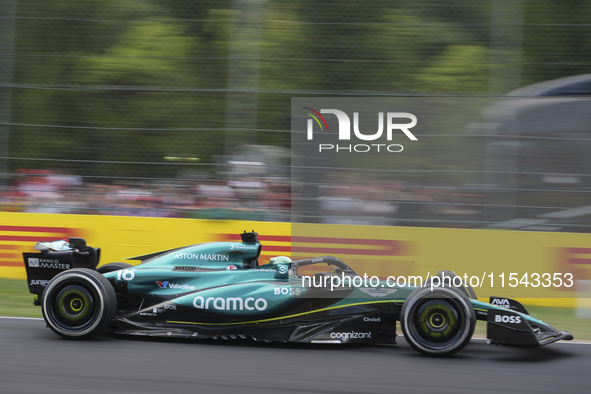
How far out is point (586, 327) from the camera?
6348mm

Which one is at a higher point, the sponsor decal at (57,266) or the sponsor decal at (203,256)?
the sponsor decal at (203,256)

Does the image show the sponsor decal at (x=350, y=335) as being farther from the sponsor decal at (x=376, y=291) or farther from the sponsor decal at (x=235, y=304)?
the sponsor decal at (x=235, y=304)

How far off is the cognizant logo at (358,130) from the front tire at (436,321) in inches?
126

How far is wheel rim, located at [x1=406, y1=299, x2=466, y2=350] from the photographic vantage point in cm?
467

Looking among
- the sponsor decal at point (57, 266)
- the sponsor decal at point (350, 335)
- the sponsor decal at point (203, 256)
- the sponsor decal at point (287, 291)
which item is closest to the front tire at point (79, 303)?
the sponsor decal at point (57, 266)

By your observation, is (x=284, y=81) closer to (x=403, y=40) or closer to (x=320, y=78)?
(x=320, y=78)

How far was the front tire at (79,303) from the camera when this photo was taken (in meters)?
4.88

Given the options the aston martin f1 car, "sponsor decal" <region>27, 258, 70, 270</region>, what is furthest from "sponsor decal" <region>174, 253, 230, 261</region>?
"sponsor decal" <region>27, 258, 70, 270</region>

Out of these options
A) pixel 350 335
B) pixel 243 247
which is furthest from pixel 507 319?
pixel 243 247

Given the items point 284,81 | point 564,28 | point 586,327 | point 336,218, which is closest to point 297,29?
point 284,81

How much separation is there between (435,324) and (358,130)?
3584mm

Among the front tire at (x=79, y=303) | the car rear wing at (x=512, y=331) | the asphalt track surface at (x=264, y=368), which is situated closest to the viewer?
the asphalt track surface at (x=264, y=368)

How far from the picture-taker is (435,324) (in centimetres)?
472

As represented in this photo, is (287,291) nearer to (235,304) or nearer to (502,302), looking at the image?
(235,304)
